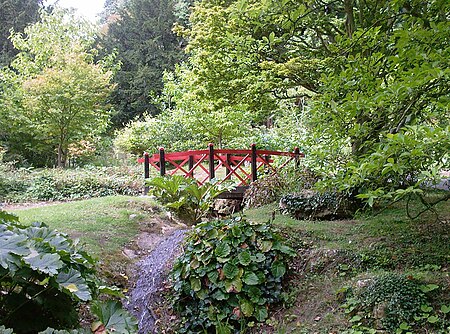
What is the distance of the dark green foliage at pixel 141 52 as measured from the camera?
1939cm

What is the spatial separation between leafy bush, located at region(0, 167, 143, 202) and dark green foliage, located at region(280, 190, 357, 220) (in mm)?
5474

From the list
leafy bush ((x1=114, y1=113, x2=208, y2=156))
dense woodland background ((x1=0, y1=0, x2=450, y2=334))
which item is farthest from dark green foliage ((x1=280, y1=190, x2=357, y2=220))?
leafy bush ((x1=114, y1=113, x2=208, y2=156))

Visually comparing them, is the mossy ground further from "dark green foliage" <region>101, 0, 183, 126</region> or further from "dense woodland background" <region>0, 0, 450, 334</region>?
"dark green foliage" <region>101, 0, 183, 126</region>

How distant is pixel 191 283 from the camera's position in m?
3.45

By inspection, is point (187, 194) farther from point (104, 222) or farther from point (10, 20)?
point (10, 20)

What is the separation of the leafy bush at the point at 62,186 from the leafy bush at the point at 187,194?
323 centimetres

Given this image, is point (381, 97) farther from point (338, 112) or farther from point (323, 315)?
point (323, 315)

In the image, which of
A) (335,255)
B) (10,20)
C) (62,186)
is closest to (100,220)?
(335,255)

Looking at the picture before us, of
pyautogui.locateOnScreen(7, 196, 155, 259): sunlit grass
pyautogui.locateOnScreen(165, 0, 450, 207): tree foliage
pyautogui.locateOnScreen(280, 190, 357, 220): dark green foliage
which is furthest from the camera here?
pyautogui.locateOnScreen(280, 190, 357, 220): dark green foliage

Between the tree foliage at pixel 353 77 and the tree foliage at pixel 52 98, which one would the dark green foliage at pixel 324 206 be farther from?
the tree foliage at pixel 52 98

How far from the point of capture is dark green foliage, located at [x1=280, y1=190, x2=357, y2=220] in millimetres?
4965

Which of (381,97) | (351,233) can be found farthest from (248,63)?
(381,97)

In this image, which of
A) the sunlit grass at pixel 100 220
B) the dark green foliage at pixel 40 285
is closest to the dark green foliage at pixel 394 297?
the dark green foliage at pixel 40 285

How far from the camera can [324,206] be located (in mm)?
5000
